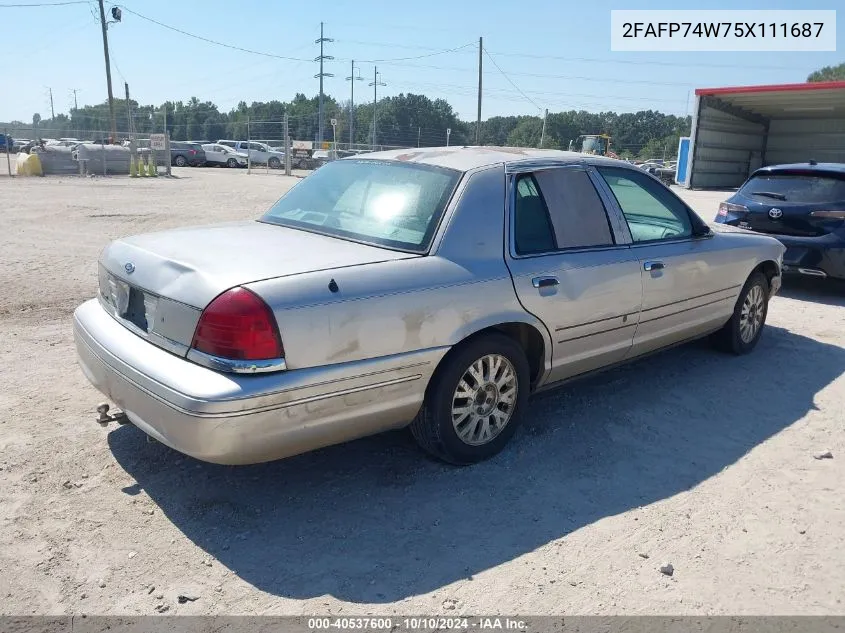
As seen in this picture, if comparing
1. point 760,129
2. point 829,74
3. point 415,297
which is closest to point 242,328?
point 415,297

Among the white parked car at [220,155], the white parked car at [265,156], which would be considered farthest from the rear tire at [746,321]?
the white parked car at [220,155]

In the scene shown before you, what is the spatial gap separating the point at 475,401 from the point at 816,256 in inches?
235

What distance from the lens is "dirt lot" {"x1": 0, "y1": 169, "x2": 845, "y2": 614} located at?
2779 mm

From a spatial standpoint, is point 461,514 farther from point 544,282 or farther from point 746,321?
point 746,321

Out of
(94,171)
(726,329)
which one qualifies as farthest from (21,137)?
(726,329)

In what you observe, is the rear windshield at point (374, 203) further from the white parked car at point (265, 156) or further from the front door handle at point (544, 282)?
the white parked car at point (265, 156)

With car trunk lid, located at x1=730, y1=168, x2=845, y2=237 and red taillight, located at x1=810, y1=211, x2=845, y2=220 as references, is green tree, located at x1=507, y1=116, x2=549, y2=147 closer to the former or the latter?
car trunk lid, located at x1=730, y1=168, x2=845, y2=237

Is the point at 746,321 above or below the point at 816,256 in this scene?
below

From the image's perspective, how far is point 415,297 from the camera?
130 inches

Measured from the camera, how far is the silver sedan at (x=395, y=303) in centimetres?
294

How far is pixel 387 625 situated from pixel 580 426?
7.00 feet

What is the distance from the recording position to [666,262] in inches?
185

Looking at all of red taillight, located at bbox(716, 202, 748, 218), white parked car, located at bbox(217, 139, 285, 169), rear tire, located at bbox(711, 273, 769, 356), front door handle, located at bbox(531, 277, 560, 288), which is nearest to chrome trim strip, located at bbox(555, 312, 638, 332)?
front door handle, located at bbox(531, 277, 560, 288)

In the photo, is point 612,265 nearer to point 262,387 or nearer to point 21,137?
point 262,387
